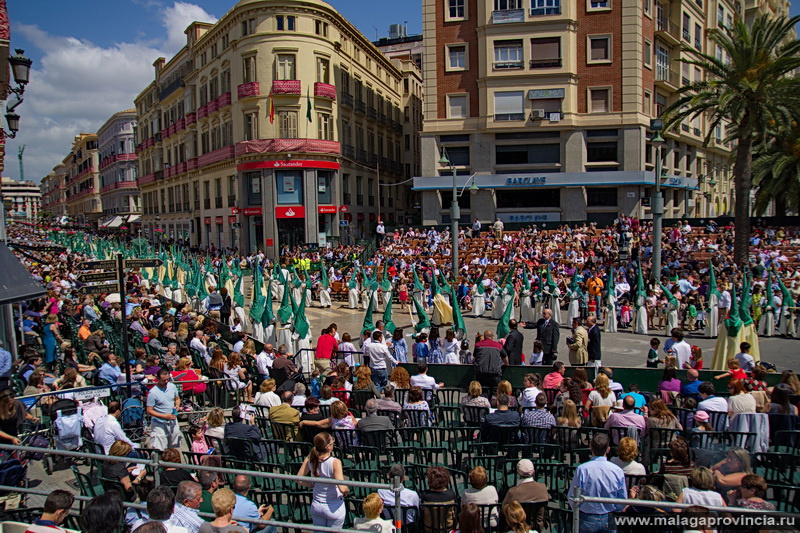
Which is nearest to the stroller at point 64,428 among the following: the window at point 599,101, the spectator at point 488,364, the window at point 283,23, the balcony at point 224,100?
the spectator at point 488,364

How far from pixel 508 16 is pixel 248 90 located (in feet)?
59.5

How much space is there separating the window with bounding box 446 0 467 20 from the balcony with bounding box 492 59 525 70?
155 inches

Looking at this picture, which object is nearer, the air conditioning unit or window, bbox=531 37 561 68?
window, bbox=531 37 561 68

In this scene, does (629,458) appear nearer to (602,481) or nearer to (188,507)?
(602,481)

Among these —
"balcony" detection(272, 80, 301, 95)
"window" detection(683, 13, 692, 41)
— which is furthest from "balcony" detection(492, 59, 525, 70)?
"window" detection(683, 13, 692, 41)

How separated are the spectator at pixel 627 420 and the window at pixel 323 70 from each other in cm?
3939

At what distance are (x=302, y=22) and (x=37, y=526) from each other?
4215cm

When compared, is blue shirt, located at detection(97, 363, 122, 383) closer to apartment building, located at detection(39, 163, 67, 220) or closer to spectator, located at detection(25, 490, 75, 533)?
spectator, located at detection(25, 490, 75, 533)

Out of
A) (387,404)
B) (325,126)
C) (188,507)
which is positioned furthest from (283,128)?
(188,507)

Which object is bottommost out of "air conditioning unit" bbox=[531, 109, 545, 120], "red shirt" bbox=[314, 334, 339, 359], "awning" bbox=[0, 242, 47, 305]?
"red shirt" bbox=[314, 334, 339, 359]

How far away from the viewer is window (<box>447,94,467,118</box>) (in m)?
40.1

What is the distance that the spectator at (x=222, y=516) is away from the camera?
5187 mm

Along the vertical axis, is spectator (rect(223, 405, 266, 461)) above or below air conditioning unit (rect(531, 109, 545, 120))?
below

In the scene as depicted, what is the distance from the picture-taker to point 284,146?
42.1 m
